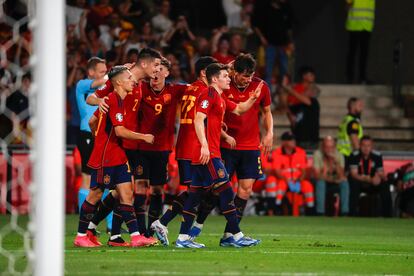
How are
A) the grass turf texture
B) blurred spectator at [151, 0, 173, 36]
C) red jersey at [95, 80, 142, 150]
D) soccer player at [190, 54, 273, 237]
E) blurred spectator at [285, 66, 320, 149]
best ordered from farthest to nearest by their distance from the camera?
blurred spectator at [151, 0, 173, 36], blurred spectator at [285, 66, 320, 149], soccer player at [190, 54, 273, 237], red jersey at [95, 80, 142, 150], the grass turf texture

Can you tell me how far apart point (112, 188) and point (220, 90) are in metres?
1.43

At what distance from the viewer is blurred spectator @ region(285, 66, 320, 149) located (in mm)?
20016

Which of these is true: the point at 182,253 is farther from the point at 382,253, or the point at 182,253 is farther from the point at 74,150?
the point at 74,150

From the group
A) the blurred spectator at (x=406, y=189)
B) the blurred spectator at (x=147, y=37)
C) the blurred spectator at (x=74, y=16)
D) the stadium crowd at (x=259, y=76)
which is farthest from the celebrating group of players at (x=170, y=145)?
the blurred spectator at (x=74, y=16)

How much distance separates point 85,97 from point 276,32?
931cm

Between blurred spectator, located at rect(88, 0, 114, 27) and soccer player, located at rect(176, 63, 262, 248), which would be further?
blurred spectator, located at rect(88, 0, 114, 27)

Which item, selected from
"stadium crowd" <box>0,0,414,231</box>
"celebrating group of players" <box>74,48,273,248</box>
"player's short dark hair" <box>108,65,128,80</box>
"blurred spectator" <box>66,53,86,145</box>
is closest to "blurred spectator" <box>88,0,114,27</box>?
"stadium crowd" <box>0,0,414,231</box>

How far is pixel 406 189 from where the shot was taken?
59.1ft

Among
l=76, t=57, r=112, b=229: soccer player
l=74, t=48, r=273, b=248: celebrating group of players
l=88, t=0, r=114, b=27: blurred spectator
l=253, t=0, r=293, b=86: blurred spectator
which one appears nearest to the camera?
l=74, t=48, r=273, b=248: celebrating group of players

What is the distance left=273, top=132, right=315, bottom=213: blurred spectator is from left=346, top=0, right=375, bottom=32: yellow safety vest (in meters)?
4.05

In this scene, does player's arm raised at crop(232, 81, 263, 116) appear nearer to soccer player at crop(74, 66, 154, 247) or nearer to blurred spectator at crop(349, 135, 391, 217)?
soccer player at crop(74, 66, 154, 247)

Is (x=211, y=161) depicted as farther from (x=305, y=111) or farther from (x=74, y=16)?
(x=74, y=16)

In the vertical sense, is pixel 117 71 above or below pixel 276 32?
below

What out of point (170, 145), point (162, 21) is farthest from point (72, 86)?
point (170, 145)
